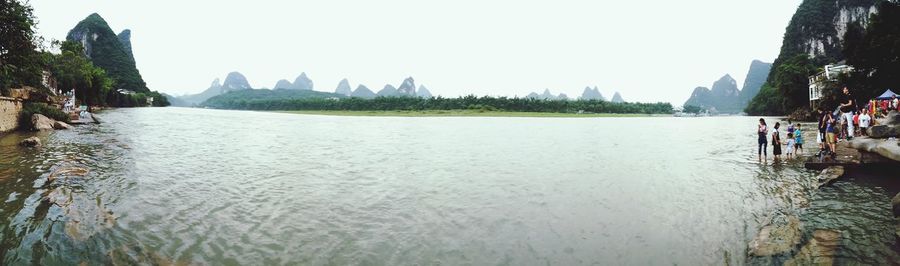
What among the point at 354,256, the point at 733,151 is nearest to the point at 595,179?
the point at 354,256

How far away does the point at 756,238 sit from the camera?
28.3 feet

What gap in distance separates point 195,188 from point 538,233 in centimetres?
1029

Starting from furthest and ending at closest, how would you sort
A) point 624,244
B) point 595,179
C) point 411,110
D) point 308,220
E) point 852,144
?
point 411,110 < point 852,144 < point 595,179 < point 308,220 < point 624,244

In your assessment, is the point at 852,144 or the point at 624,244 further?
the point at 852,144

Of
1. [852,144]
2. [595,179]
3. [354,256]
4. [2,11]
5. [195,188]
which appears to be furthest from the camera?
[2,11]

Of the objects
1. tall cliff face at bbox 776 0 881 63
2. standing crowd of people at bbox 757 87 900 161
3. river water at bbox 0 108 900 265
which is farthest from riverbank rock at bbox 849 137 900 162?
tall cliff face at bbox 776 0 881 63

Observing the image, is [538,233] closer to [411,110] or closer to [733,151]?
[733,151]

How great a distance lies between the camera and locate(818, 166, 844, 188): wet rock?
1396cm

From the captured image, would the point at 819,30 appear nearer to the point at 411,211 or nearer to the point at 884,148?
the point at 884,148

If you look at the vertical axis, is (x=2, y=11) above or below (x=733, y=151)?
above

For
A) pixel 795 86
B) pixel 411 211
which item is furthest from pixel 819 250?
pixel 795 86

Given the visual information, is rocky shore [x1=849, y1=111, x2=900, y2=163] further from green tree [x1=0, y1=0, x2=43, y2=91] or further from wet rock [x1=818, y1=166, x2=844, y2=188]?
green tree [x1=0, y1=0, x2=43, y2=91]

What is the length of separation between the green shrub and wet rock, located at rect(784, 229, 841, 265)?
44.7 metres

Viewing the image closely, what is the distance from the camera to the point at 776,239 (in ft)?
27.5
